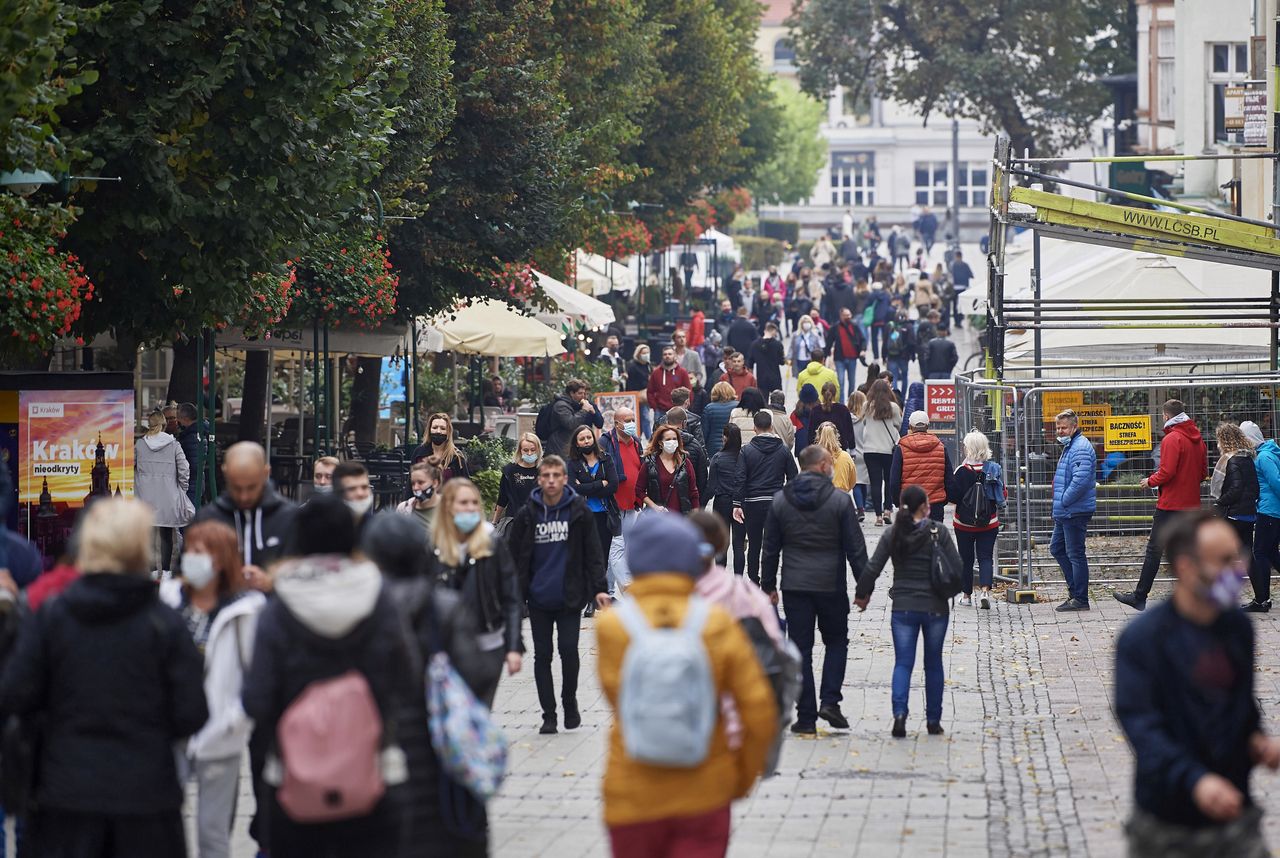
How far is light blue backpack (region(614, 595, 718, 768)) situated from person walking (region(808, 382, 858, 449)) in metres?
15.9

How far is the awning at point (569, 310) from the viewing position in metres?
28.3

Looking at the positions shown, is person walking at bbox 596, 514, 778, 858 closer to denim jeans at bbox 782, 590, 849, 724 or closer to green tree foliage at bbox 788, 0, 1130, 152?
denim jeans at bbox 782, 590, 849, 724

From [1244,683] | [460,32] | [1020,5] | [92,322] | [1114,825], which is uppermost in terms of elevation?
[1020,5]

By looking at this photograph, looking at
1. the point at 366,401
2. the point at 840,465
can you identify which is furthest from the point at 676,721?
the point at 366,401

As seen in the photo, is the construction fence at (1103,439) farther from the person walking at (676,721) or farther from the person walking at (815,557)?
the person walking at (676,721)

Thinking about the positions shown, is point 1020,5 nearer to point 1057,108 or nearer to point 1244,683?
point 1057,108

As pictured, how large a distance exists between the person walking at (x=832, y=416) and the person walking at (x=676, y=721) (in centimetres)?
1580

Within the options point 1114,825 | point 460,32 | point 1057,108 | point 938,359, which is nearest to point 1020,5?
point 1057,108

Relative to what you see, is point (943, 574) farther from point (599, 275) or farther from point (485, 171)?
point (599, 275)

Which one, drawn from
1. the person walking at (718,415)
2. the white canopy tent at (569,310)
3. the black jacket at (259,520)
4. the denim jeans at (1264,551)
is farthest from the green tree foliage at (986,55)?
the black jacket at (259,520)

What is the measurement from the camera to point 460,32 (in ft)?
79.3

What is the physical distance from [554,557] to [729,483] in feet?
19.1

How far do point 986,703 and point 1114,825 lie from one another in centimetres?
351

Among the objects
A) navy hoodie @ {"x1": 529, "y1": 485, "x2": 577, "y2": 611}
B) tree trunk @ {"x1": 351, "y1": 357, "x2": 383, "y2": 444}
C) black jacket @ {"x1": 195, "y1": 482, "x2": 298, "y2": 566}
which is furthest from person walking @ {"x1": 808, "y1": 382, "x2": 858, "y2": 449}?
black jacket @ {"x1": 195, "y1": 482, "x2": 298, "y2": 566}
